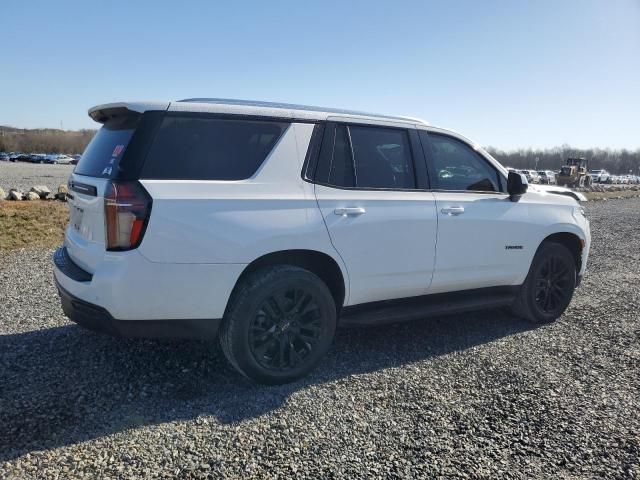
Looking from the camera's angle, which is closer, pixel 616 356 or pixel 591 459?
pixel 591 459

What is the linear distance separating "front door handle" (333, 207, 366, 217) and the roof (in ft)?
2.34

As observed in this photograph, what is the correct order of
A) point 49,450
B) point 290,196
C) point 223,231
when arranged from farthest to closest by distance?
1. point 290,196
2. point 223,231
3. point 49,450

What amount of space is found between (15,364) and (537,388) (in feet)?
12.6

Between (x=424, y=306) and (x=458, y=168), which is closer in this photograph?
(x=424, y=306)

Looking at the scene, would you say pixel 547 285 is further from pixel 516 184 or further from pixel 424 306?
pixel 424 306

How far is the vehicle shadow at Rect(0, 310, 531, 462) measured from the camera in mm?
2891

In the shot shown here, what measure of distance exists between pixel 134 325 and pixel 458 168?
298cm

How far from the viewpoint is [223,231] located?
10.1 feet

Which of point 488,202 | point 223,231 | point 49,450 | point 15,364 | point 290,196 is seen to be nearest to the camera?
point 49,450

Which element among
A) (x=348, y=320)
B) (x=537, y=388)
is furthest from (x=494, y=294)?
(x=348, y=320)

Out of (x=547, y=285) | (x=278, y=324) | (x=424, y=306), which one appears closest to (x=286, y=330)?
(x=278, y=324)

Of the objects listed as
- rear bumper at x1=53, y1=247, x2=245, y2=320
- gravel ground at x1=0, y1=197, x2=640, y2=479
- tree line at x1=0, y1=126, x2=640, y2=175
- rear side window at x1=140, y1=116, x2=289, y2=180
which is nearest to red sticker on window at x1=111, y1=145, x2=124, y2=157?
rear side window at x1=140, y1=116, x2=289, y2=180

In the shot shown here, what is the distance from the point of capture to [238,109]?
3336mm

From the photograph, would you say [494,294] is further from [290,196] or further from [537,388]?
[290,196]
